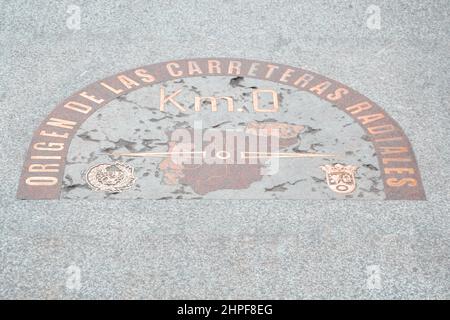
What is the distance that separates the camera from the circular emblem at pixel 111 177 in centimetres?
726

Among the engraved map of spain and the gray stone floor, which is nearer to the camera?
the gray stone floor

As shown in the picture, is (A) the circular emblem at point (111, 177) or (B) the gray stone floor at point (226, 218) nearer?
(B) the gray stone floor at point (226, 218)

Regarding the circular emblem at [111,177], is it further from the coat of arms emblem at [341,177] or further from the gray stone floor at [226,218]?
the coat of arms emblem at [341,177]

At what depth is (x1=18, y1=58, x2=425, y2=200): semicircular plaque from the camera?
730 centimetres

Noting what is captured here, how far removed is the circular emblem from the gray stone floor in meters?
0.24

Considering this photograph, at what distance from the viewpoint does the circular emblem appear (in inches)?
286

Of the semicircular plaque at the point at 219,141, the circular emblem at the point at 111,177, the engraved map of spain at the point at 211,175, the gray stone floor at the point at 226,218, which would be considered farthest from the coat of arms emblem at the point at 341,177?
the circular emblem at the point at 111,177

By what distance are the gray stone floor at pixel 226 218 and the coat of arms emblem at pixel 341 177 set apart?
8.4 inches

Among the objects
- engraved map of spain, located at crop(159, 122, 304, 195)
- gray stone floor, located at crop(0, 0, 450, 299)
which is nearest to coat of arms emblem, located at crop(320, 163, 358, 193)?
gray stone floor, located at crop(0, 0, 450, 299)

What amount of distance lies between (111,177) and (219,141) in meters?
1.06

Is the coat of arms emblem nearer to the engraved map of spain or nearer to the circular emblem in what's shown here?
the engraved map of spain

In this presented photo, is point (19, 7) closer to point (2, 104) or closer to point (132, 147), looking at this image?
point (2, 104)

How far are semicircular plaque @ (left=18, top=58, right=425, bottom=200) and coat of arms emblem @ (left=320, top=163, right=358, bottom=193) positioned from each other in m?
0.01

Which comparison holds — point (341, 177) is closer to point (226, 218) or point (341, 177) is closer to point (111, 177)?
point (226, 218)
